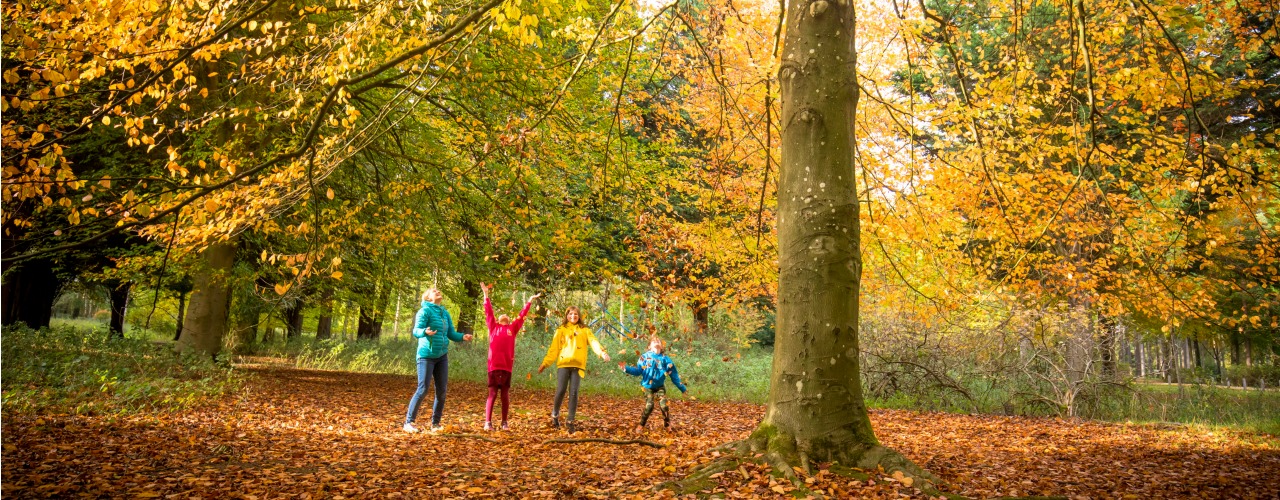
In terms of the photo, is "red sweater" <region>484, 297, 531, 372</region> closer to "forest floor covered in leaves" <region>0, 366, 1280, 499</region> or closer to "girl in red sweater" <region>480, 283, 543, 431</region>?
"girl in red sweater" <region>480, 283, 543, 431</region>

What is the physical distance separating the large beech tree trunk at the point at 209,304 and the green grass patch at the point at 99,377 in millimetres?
608

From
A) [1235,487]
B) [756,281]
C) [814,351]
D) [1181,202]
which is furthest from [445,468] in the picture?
[1181,202]

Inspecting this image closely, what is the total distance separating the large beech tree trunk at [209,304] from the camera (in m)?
12.7

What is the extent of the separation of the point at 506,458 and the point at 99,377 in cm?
629

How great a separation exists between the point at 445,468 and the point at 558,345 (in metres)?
2.80

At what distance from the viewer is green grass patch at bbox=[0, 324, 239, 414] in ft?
25.9

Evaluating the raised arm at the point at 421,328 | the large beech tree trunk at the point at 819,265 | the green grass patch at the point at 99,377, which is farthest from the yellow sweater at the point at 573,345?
the green grass patch at the point at 99,377

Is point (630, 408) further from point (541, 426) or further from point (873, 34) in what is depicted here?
point (873, 34)

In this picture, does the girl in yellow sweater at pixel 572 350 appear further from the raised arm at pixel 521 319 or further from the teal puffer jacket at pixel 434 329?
the teal puffer jacket at pixel 434 329

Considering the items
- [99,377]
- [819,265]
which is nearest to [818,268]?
[819,265]

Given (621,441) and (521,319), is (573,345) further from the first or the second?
(621,441)

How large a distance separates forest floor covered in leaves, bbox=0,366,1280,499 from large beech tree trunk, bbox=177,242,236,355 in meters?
3.32

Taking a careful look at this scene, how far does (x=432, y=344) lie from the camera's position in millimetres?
8047

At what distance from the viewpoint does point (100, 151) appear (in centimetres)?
1299
